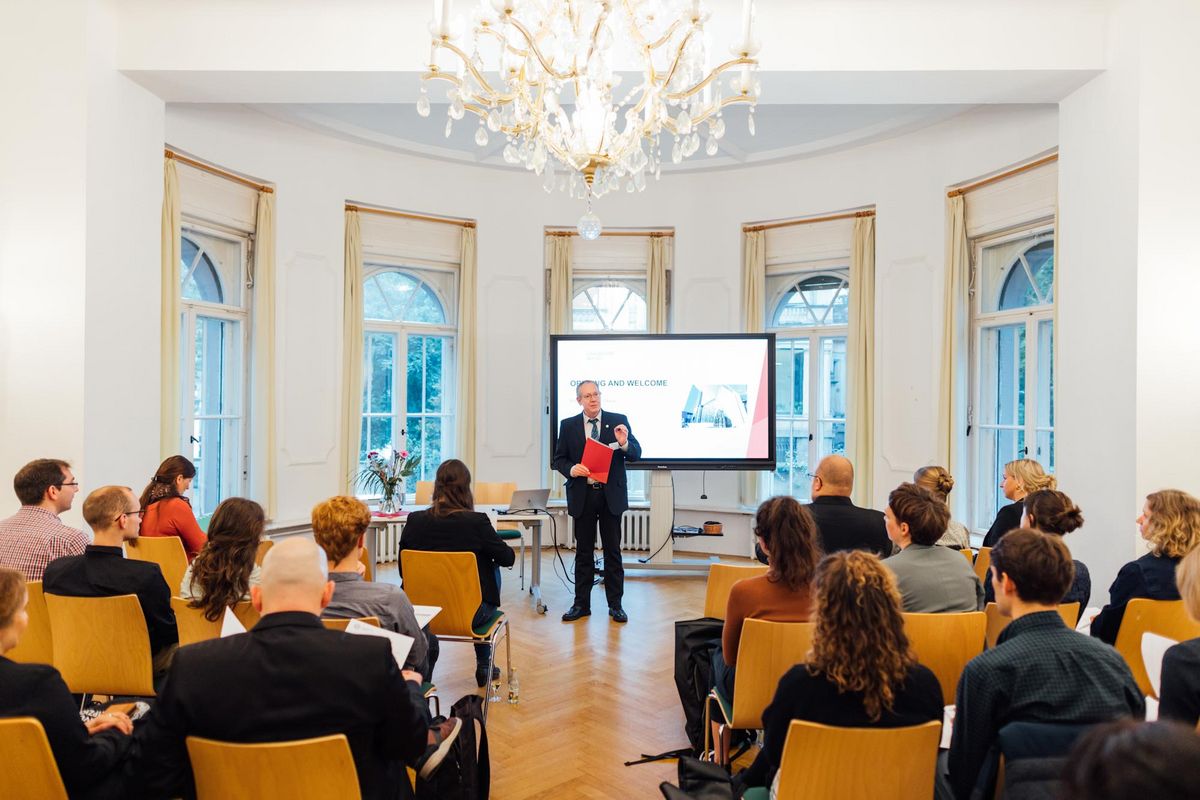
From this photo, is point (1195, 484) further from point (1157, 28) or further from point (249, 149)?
point (249, 149)

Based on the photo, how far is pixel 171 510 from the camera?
12.9 ft

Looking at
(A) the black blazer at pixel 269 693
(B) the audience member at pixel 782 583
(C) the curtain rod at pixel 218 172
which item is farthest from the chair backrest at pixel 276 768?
(C) the curtain rod at pixel 218 172

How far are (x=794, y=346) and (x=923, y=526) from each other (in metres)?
5.22

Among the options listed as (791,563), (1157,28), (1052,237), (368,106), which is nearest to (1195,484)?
Answer: (1052,237)

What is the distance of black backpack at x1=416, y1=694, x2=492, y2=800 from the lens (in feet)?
7.84

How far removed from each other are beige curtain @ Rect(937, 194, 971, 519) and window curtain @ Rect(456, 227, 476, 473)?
13.6ft

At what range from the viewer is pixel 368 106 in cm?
673

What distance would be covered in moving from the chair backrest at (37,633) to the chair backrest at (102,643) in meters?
0.09

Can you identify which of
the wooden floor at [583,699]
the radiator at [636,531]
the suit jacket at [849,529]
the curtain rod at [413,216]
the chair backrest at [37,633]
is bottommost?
the wooden floor at [583,699]

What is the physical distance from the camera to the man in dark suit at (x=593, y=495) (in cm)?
556

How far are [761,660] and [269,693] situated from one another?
5.09ft

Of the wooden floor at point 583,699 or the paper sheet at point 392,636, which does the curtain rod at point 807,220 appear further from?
the paper sheet at point 392,636

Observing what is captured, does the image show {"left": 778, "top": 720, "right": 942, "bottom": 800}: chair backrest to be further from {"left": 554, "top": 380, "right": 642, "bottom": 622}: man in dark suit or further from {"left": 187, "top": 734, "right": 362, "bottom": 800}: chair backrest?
{"left": 554, "top": 380, "right": 642, "bottom": 622}: man in dark suit

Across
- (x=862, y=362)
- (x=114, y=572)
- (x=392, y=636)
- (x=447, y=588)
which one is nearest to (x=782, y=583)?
(x=392, y=636)
